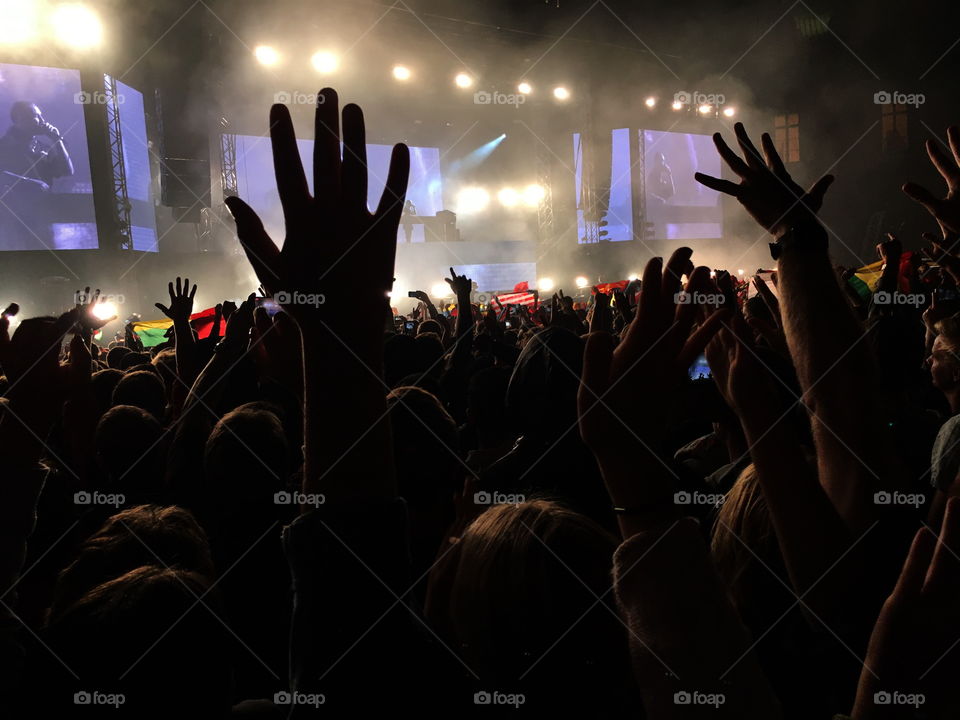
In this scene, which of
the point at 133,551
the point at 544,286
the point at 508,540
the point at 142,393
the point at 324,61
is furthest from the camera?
the point at 544,286

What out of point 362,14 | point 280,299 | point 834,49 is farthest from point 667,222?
point 280,299

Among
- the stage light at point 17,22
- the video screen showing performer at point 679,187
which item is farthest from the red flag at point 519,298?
the video screen showing performer at point 679,187

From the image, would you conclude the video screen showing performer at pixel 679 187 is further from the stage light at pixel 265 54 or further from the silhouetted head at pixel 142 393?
the silhouetted head at pixel 142 393

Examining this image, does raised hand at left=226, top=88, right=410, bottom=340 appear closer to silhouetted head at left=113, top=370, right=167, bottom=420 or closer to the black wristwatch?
the black wristwatch

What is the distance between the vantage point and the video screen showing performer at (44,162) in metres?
14.9

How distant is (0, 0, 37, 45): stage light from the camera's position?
47.6 ft

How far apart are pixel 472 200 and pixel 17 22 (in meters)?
14.4

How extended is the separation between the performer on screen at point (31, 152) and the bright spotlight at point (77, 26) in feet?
5.78

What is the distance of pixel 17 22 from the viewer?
580 inches

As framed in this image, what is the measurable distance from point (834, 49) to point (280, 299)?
70.3 feet

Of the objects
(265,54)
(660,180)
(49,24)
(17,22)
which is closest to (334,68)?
(265,54)

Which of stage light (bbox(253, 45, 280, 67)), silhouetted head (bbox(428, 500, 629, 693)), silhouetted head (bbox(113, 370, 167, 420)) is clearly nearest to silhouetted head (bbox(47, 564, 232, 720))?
silhouetted head (bbox(428, 500, 629, 693))

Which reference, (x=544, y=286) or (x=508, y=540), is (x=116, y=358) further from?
(x=544, y=286)

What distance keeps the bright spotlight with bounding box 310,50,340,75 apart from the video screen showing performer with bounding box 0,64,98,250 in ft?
18.2
